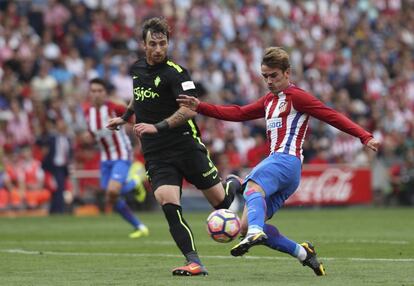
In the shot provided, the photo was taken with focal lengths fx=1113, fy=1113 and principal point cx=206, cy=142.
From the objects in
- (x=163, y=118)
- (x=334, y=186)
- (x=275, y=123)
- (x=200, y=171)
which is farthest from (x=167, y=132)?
(x=334, y=186)

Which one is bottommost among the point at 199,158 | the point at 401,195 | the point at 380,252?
the point at 401,195

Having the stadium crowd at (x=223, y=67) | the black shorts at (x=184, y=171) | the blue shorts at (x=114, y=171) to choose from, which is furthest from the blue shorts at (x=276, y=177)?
the stadium crowd at (x=223, y=67)

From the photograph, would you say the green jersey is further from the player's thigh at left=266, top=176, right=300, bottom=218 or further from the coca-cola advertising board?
the coca-cola advertising board

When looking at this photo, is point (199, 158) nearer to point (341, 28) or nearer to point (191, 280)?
point (191, 280)

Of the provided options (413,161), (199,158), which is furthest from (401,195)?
(199,158)

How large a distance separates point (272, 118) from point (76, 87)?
16851 mm

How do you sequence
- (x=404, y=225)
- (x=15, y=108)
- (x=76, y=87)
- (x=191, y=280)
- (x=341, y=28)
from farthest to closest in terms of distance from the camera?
1. (x=341, y=28)
2. (x=76, y=87)
3. (x=15, y=108)
4. (x=404, y=225)
5. (x=191, y=280)

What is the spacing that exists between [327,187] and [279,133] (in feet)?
60.4

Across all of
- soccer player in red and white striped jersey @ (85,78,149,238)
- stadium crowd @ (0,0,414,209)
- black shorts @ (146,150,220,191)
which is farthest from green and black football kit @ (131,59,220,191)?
stadium crowd @ (0,0,414,209)

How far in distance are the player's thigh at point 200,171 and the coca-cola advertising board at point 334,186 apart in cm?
1645

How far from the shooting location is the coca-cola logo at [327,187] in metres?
28.5

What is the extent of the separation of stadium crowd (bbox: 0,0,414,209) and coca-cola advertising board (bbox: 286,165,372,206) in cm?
46

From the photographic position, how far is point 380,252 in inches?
534

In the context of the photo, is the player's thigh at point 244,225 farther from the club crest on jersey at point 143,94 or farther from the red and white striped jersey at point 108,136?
the red and white striped jersey at point 108,136
